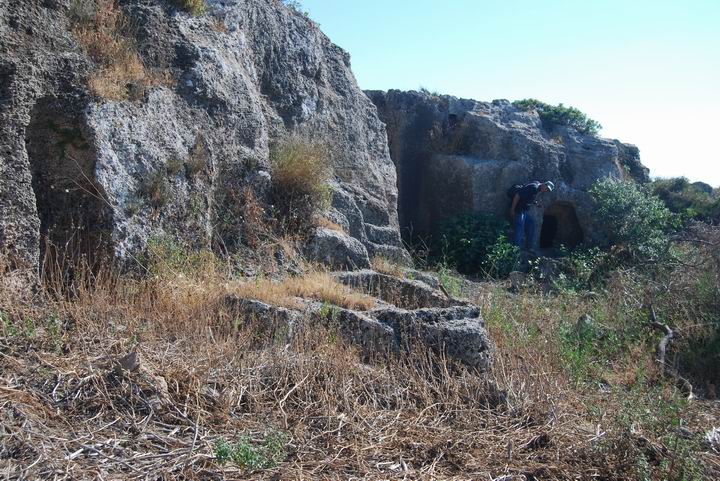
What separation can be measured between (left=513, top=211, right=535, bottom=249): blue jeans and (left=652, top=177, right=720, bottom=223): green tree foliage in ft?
13.3

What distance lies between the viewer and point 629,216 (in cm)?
1471

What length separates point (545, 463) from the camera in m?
4.84

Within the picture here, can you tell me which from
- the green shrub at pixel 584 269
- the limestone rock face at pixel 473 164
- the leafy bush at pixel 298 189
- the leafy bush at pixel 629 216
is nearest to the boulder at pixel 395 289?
the leafy bush at pixel 298 189

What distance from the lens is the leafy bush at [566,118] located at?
17219 millimetres

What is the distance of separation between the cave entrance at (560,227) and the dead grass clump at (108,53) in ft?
34.9

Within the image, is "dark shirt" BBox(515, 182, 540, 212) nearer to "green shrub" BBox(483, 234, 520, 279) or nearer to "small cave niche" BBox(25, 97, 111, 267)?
"green shrub" BBox(483, 234, 520, 279)

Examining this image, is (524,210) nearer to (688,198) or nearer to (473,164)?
(473,164)

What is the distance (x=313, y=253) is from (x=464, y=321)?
2.64 meters

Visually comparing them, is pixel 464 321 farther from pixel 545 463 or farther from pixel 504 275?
pixel 504 275

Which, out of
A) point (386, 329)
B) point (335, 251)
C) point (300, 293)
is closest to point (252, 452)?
point (386, 329)

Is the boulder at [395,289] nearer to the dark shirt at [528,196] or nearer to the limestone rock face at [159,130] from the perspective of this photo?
the limestone rock face at [159,130]

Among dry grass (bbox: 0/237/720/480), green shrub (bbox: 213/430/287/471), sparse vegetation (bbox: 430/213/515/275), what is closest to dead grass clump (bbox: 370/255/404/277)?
dry grass (bbox: 0/237/720/480)

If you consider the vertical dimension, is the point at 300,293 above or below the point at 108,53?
below

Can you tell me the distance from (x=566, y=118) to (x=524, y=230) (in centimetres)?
436
